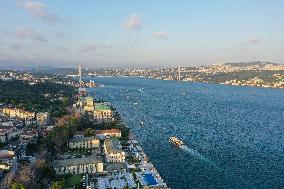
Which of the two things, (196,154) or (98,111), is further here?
(98,111)

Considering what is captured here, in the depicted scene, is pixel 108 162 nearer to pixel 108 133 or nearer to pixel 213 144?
pixel 108 133

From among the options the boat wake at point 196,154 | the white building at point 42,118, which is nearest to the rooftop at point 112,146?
the boat wake at point 196,154

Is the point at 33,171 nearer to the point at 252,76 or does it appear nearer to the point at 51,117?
the point at 51,117

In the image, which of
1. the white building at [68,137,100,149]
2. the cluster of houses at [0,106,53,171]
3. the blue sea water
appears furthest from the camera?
the white building at [68,137,100,149]

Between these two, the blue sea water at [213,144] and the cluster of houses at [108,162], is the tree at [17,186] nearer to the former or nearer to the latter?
the cluster of houses at [108,162]

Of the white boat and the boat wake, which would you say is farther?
the white boat

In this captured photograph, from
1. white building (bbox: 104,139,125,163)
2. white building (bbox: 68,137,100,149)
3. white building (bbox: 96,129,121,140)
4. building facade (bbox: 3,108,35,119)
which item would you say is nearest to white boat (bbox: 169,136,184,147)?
white building (bbox: 96,129,121,140)

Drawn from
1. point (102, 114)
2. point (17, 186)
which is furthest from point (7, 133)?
point (102, 114)

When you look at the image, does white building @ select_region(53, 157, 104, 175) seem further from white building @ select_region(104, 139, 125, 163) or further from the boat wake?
the boat wake

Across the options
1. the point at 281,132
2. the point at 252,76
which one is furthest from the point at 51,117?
the point at 252,76
